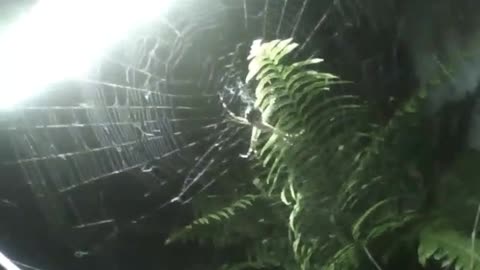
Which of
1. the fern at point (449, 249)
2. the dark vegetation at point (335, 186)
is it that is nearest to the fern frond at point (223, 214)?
the dark vegetation at point (335, 186)

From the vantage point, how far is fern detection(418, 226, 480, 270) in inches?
34.3

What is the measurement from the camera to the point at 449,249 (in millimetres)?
889

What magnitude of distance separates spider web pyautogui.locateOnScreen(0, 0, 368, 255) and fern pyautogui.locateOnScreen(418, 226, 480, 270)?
0.37 meters

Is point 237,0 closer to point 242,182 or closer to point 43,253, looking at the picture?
point 242,182

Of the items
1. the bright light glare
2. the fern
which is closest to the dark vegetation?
the fern

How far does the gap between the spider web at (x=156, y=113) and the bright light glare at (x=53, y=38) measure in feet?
0.16

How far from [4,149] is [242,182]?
15.6 inches

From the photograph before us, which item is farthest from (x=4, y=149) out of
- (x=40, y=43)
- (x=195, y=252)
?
(x=195, y=252)

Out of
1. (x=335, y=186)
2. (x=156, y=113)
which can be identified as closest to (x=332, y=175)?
(x=335, y=186)

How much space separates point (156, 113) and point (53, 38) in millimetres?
203

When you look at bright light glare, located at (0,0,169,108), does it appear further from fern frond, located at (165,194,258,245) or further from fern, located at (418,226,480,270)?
fern, located at (418,226,480,270)

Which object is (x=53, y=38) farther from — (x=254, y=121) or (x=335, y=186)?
(x=335, y=186)

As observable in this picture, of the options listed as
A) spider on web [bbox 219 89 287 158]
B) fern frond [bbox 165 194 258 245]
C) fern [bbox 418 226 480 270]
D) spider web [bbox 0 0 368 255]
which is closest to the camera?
fern [bbox 418 226 480 270]

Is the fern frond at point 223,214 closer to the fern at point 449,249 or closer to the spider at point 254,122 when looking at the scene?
the spider at point 254,122
